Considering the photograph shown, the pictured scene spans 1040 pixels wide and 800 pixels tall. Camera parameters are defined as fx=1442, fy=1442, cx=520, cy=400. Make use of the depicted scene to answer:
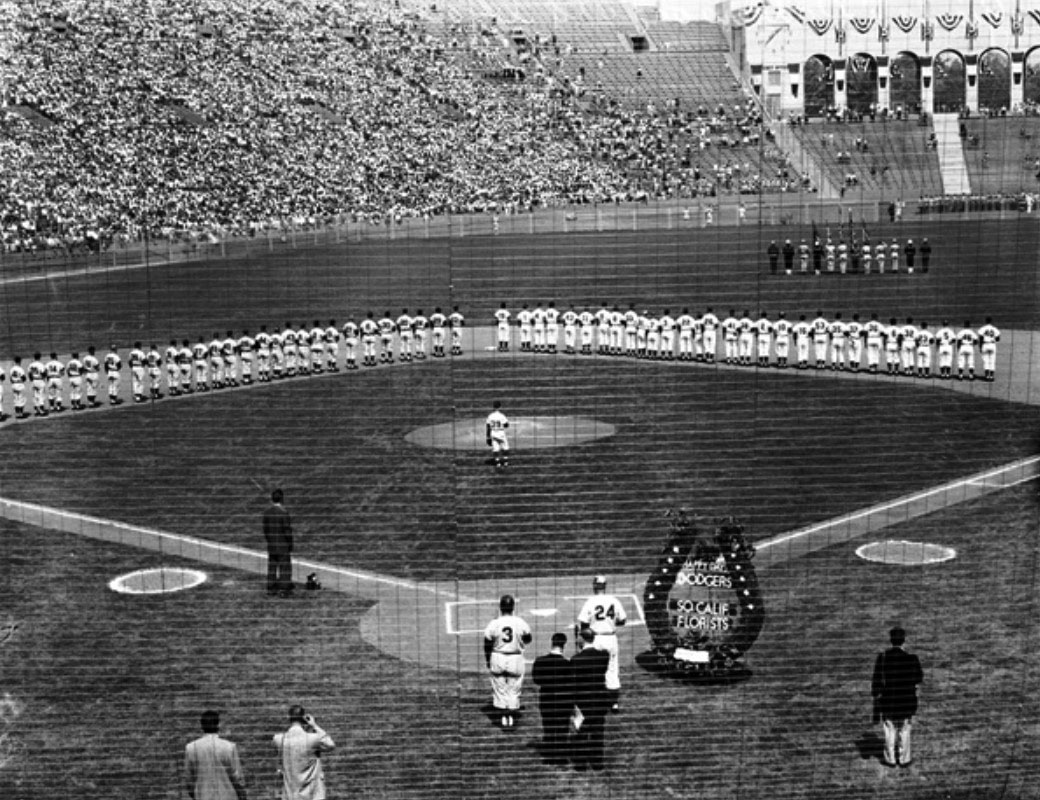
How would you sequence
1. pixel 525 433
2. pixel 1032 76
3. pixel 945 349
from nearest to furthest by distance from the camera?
pixel 525 433
pixel 945 349
pixel 1032 76

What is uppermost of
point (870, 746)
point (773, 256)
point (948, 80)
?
point (948, 80)

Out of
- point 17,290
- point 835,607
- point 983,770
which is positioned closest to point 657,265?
point 17,290

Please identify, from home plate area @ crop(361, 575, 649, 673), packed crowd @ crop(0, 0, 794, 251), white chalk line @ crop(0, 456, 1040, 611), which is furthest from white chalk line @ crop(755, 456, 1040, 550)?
packed crowd @ crop(0, 0, 794, 251)

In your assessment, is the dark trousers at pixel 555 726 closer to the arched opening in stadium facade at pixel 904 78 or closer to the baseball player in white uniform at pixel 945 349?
the baseball player in white uniform at pixel 945 349

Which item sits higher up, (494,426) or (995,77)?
(995,77)

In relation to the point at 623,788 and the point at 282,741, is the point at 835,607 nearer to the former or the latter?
the point at 623,788

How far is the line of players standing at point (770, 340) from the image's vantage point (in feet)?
48.4

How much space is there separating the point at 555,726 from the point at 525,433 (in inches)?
275

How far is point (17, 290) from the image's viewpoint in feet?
71.8

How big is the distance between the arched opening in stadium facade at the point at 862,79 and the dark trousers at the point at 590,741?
109 ft

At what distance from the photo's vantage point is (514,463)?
11.7 metres

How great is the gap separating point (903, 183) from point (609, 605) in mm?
25606

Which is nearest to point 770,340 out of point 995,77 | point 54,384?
point 54,384

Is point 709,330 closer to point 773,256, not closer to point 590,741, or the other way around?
point 773,256
